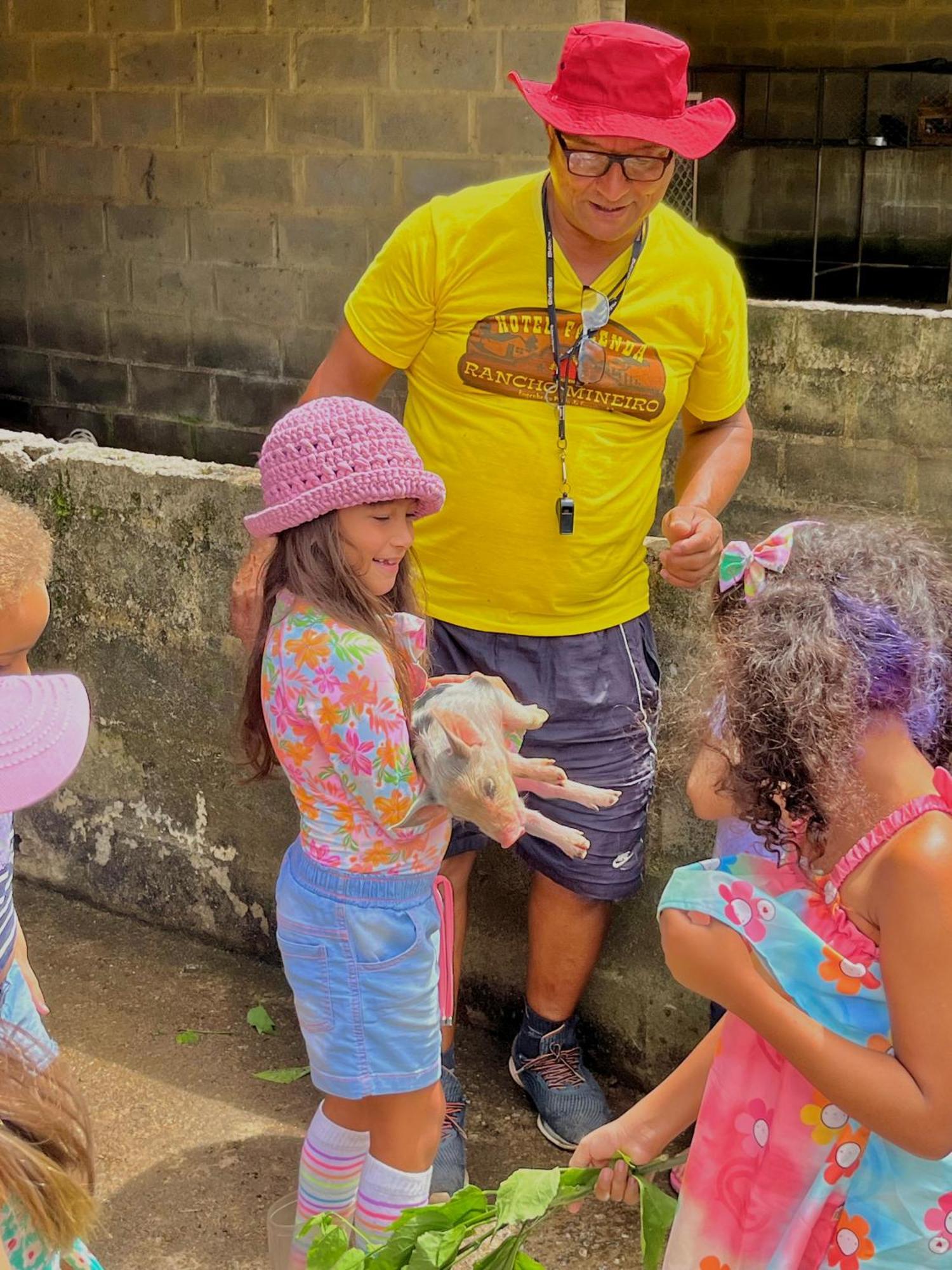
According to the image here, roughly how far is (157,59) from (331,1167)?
5.97 metres

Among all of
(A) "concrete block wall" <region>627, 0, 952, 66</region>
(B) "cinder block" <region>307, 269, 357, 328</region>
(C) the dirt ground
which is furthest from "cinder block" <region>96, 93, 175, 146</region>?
(A) "concrete block wall" <region>627, 0, 952, 66</region>

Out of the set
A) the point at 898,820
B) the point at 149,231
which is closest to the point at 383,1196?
the point at 898,820

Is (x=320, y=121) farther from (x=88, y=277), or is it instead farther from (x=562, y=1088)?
(x=562, y=1088)

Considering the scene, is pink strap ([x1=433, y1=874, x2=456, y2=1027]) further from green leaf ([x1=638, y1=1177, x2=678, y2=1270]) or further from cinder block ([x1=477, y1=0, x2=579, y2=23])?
cinder block ([x1=477, y1=0, x2=579, y2=23])

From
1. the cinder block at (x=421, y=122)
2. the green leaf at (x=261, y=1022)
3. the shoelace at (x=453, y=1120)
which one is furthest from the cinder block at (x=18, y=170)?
the shoelace at (x=453, y=1120)

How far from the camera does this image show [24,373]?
8.40 m

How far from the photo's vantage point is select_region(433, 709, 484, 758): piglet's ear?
2.46 metres

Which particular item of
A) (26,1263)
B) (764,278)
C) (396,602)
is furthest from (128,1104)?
(764,278)

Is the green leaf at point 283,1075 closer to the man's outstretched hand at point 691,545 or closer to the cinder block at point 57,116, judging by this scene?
the man's outstretched hand at point 691,545

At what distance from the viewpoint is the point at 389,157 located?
22.1 feet

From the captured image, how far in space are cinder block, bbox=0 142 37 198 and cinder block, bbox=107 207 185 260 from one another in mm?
538

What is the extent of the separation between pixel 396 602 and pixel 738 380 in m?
0.99

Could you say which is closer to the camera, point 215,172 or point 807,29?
point 215,172

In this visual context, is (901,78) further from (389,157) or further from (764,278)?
(389,157)
